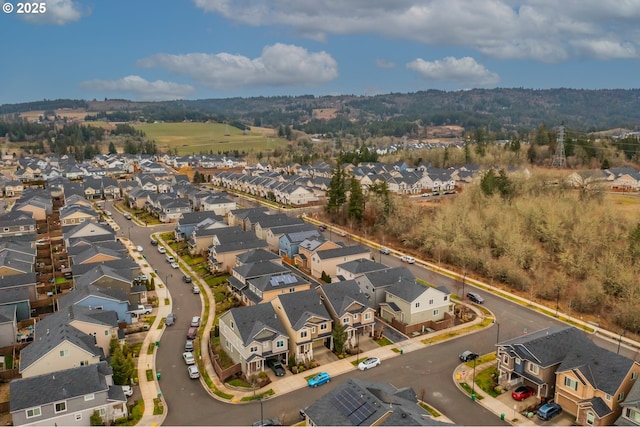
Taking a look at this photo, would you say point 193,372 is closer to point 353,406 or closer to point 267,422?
point 267,422

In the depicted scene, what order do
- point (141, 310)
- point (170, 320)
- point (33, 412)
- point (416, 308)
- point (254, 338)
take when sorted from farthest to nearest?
point (141, 310) < point (170, 320) < point (416, 308) < point (254, 338) < point (33, 412)

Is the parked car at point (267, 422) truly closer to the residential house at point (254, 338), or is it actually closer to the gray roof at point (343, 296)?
the residential house at point (254, 338)

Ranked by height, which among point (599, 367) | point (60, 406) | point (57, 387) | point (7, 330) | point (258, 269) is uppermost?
point (258, 269)

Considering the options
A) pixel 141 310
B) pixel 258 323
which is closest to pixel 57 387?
pixel 258 323

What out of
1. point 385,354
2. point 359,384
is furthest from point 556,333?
point 359,384

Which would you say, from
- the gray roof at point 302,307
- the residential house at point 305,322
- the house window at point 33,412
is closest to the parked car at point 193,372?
the residential house at point 305,322

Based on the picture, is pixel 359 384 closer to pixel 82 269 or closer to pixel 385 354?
pixel 385 354
